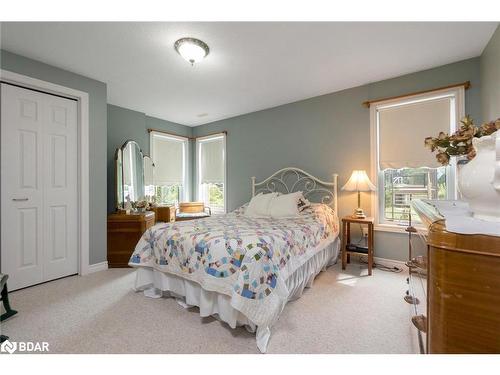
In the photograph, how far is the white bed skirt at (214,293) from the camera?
5.76 ft

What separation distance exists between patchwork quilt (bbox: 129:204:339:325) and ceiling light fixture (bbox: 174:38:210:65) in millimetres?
1770

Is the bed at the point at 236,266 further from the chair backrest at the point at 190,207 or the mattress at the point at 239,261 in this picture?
the chair backrest at the point at 190,207

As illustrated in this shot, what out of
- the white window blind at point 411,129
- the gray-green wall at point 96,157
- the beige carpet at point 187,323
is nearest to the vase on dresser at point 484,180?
the beige carpet at point 187,323

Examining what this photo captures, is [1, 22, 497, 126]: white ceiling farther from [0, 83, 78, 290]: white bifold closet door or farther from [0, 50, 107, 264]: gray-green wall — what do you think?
[0, 83, 78, 290]: white bifold closet door

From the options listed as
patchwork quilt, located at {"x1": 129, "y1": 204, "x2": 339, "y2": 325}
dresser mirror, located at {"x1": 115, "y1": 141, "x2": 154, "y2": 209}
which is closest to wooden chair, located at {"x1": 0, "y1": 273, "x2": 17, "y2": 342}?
patchwork quilt, located at {"x1": 129, "y1": 204, "x2": 339, "y2": 325}

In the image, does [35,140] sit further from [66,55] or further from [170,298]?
[170,298]

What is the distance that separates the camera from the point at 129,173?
3.97 meters

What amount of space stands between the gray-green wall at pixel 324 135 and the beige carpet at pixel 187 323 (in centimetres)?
132

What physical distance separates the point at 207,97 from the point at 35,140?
2.26 m

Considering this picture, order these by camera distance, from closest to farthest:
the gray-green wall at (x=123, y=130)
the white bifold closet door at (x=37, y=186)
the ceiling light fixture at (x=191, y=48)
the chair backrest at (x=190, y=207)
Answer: the ceiling light fixture at (x=191, y=48) < the white bifold closet door at (x=37, y=186) < the gray-green wall at (x=123, y=130) < the chair backrest at (x=190, y=207)

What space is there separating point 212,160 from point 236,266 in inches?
145

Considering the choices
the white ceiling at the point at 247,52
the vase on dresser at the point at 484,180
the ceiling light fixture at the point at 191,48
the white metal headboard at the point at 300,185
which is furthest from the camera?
the white metal headboard at the point at 300,185
